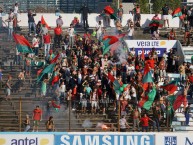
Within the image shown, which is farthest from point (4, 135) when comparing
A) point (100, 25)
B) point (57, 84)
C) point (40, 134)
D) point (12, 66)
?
point (100, 25)

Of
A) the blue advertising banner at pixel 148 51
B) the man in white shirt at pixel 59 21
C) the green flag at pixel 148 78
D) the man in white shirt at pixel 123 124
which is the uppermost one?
the man in white shirt at pixel 59 21

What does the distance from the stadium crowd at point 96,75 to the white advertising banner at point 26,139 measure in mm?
3464

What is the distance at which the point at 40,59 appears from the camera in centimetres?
6238

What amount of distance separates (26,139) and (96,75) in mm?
9434

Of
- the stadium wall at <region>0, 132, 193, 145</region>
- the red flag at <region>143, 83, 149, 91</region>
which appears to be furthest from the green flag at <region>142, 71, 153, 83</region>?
the stadium wall at <region>0, 132, 193, 145</region>

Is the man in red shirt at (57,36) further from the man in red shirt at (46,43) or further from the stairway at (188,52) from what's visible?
the stairway at (188,52)

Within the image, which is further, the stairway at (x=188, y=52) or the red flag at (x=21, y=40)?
the stairway at (x=188, y=52)

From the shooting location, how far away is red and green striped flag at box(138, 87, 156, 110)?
5594 cm

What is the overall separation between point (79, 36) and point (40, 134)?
1473cm

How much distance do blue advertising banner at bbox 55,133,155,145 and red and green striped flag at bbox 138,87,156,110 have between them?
18.5 feet

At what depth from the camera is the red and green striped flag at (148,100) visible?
2202 inches

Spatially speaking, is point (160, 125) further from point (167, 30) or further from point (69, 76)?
point (167, 30)

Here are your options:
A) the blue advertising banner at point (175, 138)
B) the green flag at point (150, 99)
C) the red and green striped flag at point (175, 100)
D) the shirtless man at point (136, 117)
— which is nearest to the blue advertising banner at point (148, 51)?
the green flag at point (150, 99)

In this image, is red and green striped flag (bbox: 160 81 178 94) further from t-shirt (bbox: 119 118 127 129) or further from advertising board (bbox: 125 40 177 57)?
advertising board (bbox: 125 40 177 57)
